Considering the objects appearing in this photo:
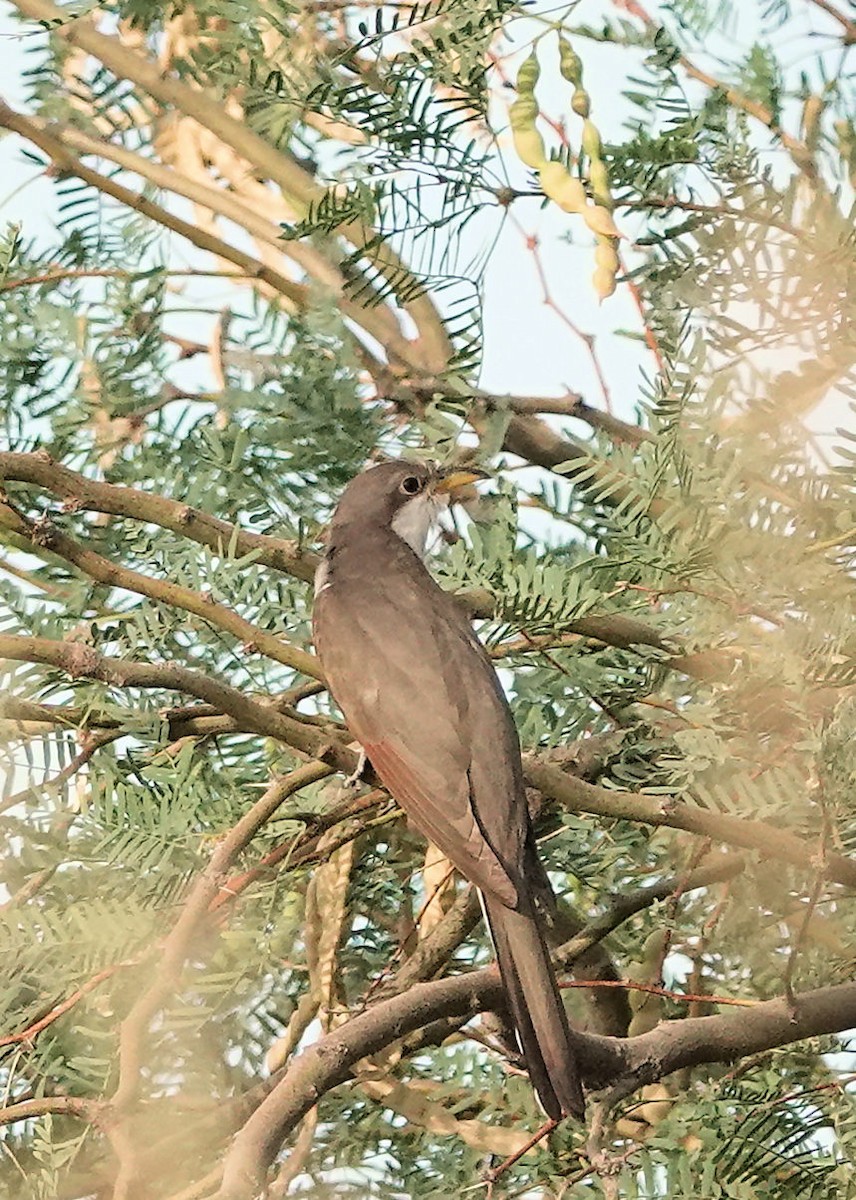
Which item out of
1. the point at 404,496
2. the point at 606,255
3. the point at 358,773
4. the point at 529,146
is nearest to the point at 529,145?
the point at 529,146

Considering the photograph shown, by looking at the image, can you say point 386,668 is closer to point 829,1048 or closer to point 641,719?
point 641,719

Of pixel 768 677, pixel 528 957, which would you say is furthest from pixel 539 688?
pixel 768 677

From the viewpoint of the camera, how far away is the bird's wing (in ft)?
4.52

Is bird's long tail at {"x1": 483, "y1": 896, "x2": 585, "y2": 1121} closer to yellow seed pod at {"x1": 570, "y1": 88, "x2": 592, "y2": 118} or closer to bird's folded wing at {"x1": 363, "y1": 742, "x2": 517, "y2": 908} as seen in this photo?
bird's folded wing at {"x1": 363, "y1": 742, "x2": 517, "y2": 908}

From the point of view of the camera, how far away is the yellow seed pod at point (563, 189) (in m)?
1.25

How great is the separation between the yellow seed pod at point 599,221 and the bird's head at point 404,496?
0.32m

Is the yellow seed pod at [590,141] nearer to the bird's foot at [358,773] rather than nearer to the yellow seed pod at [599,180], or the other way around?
the yellow seed pod at [599,180]

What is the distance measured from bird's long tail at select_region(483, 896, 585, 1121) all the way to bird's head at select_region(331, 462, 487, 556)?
1.42 feet

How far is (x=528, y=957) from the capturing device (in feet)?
4.09

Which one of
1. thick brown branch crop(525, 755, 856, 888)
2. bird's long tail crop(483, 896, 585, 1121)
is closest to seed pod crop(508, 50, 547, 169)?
thick brown branch crop(525, 755, 856, 888)

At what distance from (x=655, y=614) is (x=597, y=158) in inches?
13.0

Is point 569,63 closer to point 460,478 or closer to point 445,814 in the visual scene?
point 460,478

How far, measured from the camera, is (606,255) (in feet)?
4.13

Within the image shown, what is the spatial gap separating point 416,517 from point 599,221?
62 cm
